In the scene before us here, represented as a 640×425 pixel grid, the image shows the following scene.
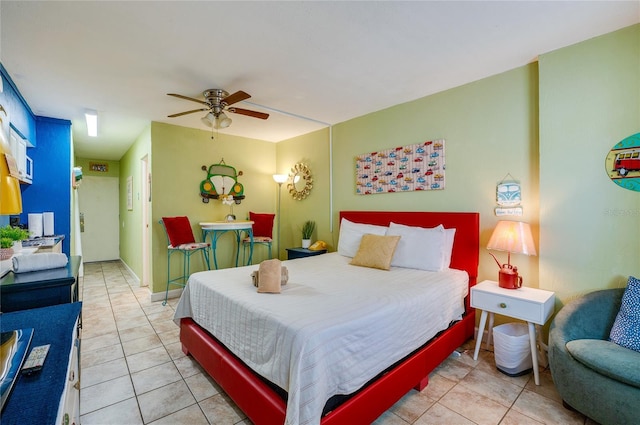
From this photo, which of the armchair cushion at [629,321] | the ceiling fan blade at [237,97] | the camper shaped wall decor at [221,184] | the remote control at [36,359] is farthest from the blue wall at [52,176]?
the armchair cushion at [629,321]

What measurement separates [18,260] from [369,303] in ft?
6.86

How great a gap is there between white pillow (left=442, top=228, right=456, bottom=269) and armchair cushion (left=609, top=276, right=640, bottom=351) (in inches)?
46.8

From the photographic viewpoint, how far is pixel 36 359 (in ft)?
2.89

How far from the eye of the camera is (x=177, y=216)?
429 centimetres

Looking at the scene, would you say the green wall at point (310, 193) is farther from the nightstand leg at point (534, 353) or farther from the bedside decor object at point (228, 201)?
the nightstand leg at point (534, 353)

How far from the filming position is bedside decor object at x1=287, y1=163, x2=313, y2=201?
15.8 feet

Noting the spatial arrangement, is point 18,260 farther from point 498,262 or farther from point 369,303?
point 498,262

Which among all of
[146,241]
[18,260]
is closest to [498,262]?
[18,260]

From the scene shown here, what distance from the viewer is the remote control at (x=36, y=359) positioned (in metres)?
0.83

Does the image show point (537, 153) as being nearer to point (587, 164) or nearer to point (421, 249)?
point (587, 164)

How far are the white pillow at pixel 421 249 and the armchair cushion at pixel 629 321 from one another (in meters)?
1.18

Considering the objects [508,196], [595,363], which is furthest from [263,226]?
[595,363]

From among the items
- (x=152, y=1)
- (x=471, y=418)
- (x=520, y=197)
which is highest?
(x=152, y=1)

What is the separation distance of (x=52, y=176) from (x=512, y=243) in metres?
5.41
